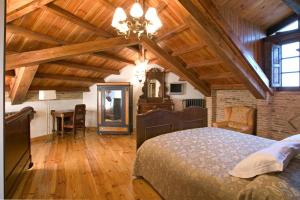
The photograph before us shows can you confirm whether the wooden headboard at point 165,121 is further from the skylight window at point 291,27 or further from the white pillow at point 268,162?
the skylight window at point 291,27

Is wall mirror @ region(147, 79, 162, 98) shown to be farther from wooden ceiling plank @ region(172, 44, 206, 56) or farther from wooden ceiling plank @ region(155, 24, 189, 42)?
wooden ceiling plank @ region(155, 24, 189, 42)

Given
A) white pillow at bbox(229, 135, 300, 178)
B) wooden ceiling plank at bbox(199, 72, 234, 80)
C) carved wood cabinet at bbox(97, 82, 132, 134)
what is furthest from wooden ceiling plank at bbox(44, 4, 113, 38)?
white pillow at bbox(229, 135, 300, 178)

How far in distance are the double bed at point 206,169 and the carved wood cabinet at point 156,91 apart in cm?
284

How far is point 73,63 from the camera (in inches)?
190

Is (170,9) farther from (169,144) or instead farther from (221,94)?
(221,94)

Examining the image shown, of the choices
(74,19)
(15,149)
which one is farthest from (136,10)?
(15,149)

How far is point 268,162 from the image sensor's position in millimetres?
1438

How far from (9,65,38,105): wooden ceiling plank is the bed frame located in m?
1.08

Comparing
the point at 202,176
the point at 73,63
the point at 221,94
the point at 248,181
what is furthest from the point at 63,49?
the point at 221,94

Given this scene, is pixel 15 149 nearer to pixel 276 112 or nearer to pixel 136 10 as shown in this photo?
pixel 136 10

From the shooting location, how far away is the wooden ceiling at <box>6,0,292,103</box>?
2949 mm

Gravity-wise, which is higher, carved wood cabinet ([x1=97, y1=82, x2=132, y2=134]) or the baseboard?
carved wood cabinet ([x1=97, y1=82, x2=132, y2=134])

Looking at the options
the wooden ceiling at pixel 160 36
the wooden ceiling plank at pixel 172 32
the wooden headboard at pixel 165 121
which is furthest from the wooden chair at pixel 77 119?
the wooden headboard at pixel 165 121

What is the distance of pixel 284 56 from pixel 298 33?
22.4 inches
